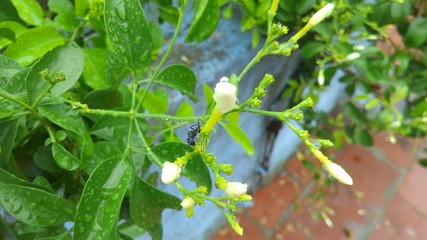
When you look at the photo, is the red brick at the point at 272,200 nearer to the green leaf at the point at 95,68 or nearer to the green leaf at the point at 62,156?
the green leaf at the point at 95,68

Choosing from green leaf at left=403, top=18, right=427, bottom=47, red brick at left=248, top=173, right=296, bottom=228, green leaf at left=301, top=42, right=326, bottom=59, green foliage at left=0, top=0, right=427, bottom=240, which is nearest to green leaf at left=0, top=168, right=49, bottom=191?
green foliage at left=0, top=0, right=427, bottom=240

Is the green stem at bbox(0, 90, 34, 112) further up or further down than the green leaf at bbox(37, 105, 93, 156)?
further up

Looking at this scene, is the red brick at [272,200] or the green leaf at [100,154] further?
the red brick at [272,200]

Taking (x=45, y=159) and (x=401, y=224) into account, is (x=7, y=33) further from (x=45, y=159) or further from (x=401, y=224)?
(x=401, y=224)

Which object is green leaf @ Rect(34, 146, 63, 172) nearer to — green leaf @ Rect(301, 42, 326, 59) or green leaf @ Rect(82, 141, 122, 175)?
green leaf @ Rect(82, 141, 122, 175)

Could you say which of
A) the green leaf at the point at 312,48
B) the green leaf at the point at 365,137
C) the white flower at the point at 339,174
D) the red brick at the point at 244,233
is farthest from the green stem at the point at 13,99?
the red brick at the point at 244,233

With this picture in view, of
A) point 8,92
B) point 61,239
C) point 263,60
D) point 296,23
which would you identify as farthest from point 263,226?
point 8,92
